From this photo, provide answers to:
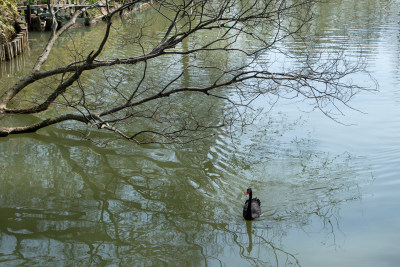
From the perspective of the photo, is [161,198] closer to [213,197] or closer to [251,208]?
[213,197]

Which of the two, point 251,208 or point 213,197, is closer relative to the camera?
point 251,208

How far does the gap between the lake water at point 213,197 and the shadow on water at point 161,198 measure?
0.02 m

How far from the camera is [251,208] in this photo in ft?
22.8

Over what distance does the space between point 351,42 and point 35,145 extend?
1325cm

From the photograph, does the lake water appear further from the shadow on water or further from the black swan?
the black swan

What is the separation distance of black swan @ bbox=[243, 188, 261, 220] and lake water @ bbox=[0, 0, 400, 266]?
15 cm

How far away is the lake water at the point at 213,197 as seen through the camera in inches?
250

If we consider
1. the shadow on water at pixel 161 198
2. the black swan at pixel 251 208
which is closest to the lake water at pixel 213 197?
the shadow on water at pixel 161 198

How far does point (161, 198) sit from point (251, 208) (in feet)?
5.38

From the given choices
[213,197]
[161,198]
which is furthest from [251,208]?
[161,198]

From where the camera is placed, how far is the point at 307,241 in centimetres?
666

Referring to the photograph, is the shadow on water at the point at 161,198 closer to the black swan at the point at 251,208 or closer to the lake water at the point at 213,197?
the lake water at the point at 213,197

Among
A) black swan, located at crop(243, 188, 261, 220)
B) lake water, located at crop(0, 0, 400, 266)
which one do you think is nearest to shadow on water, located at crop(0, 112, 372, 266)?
lake water, located at crop(0, 0, 400, 266)

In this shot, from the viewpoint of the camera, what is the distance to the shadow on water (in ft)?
20.9
